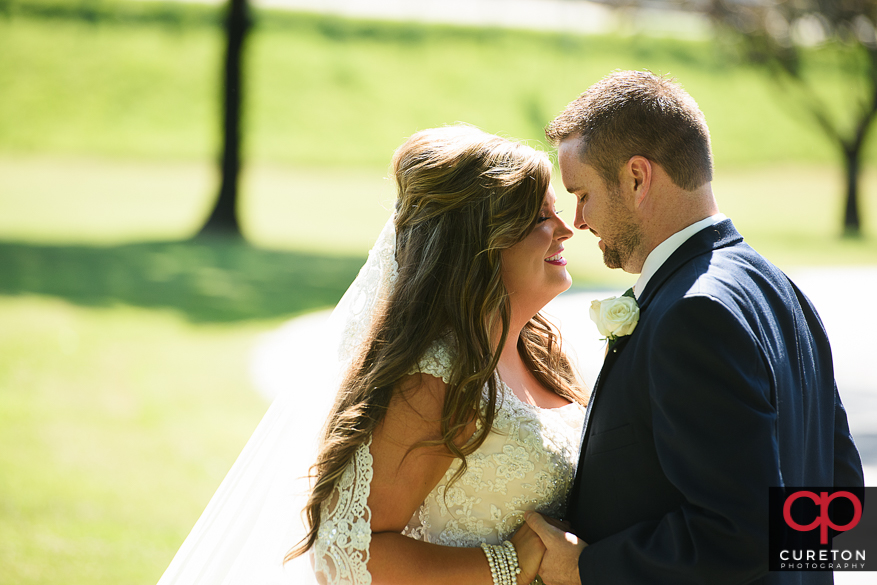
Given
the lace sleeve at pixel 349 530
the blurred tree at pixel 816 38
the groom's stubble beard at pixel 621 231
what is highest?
the blurred tree at pixel 816 38

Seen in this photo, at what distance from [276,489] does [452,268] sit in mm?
980

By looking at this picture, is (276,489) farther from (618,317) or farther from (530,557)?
(618,317)

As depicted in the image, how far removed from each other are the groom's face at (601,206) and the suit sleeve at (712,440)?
17.7 inches

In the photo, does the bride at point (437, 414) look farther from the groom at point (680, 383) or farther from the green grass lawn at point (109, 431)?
the green grass lawn at point (109, 431)

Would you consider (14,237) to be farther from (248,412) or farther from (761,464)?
(761,464)

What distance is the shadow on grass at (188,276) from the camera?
13.0m

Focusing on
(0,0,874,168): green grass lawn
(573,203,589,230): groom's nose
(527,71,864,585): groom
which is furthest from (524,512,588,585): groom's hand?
(0,0,874,168): green grass lawn

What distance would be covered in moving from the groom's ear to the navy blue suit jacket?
21 cm

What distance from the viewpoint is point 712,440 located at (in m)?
1.72

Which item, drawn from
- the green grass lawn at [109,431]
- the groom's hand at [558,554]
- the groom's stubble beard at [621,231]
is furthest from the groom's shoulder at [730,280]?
the green grass lawn at [109,431]

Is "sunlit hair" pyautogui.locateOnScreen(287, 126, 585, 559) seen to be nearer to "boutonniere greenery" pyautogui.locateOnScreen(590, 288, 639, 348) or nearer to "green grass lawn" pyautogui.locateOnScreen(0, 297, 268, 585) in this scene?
"boutonniere greenery" pyautogui.locateOnScreen(590, 288, 639, 348)

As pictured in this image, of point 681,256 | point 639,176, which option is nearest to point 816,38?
point 639,176

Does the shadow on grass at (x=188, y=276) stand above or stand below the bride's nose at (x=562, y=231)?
below

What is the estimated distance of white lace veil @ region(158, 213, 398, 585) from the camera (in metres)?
2.40
